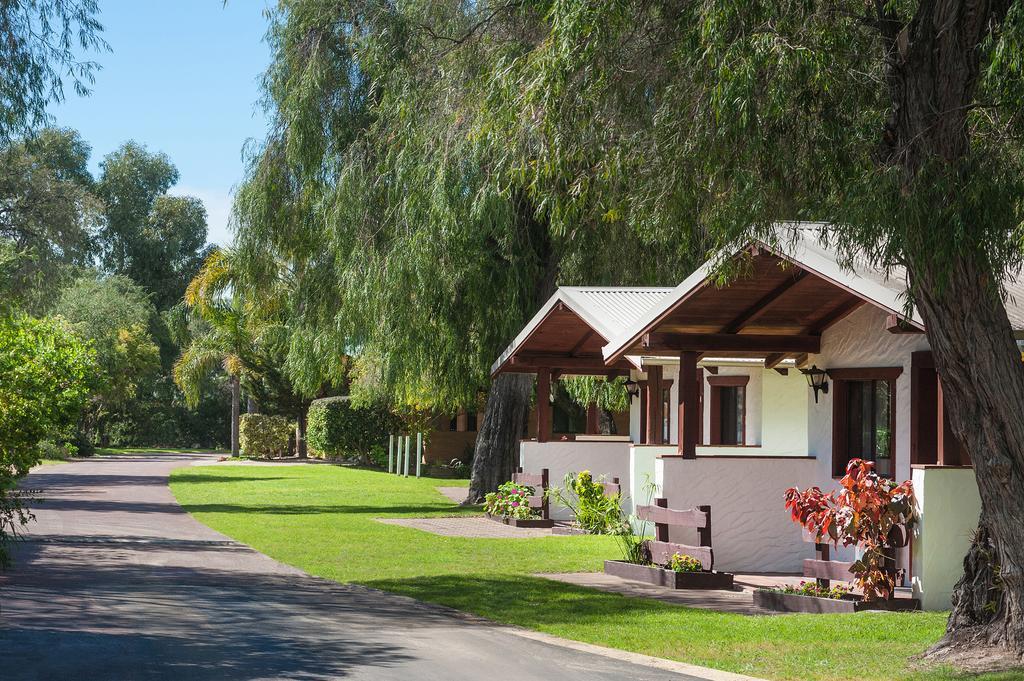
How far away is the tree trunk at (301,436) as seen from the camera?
171ft

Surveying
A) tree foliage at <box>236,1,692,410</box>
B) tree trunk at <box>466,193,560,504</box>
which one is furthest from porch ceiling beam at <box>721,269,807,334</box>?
tree trunk at <box>466,193,560,504</box>

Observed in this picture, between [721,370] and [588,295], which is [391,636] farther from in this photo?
[721,370]

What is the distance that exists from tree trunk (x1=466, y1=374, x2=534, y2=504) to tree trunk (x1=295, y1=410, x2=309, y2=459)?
2527cm

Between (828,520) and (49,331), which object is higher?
(49,331)

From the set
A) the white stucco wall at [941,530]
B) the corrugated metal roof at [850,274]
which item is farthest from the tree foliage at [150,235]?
the white stucco wall at [941,530]

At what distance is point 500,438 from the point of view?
27891 mm

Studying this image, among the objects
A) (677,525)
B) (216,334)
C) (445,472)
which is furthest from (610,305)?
(216,334)

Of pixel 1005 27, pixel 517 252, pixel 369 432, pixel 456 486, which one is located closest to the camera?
pixel 1005 27

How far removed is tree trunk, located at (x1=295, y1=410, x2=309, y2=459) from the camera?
52188mm

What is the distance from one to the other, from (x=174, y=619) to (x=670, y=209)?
5.65 metres

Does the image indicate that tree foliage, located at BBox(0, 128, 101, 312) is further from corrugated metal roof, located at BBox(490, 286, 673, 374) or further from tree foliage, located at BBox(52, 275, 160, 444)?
corrugated metal roof, located at BBox(490, 286, 673, 374)

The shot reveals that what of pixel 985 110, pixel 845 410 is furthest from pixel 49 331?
pixel 985 110

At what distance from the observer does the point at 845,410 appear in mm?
16078

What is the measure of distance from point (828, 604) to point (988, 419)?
3344 millimetres
